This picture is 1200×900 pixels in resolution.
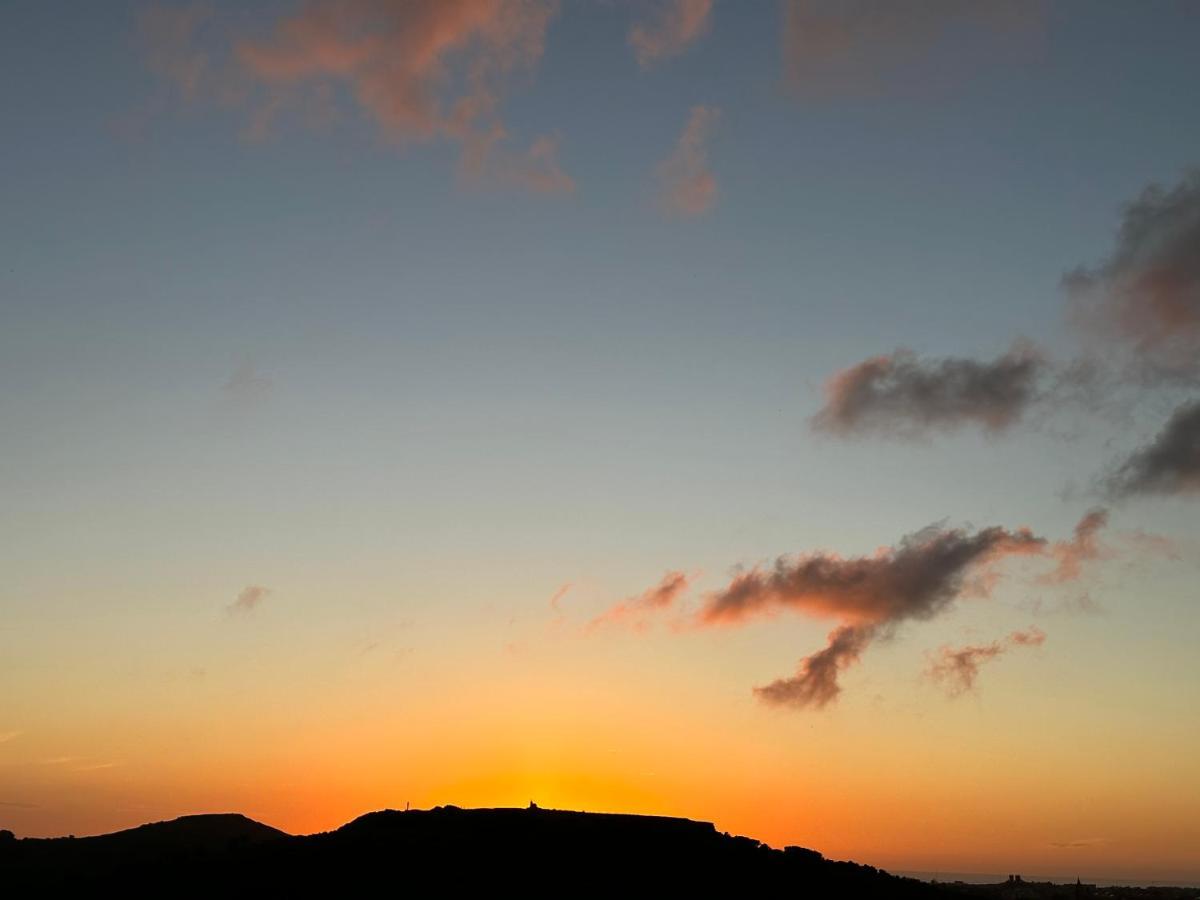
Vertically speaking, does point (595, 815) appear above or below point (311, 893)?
above

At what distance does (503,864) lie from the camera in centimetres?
6638

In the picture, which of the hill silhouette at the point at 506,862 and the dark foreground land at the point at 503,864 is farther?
the hill silhouette at the point at 506,862

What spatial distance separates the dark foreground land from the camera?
64.9 metres

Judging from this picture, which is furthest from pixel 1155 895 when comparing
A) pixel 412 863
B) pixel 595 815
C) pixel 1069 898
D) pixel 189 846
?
pixel 189 846

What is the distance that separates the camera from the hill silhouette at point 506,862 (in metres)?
65.3

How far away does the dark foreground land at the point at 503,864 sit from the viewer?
2557 inches

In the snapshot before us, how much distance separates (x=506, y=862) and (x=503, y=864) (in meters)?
0.25

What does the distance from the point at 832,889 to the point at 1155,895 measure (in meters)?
54.8

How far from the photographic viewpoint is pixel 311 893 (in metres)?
65.3

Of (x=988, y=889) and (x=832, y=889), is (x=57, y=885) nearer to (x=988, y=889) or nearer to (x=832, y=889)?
(x=832, y=889)

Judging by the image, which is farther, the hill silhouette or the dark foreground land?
the hill silhouette

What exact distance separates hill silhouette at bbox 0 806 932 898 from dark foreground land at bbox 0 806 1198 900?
0.30 ft

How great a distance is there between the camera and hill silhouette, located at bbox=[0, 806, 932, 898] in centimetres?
6531

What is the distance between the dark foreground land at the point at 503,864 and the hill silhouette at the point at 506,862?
90mm
